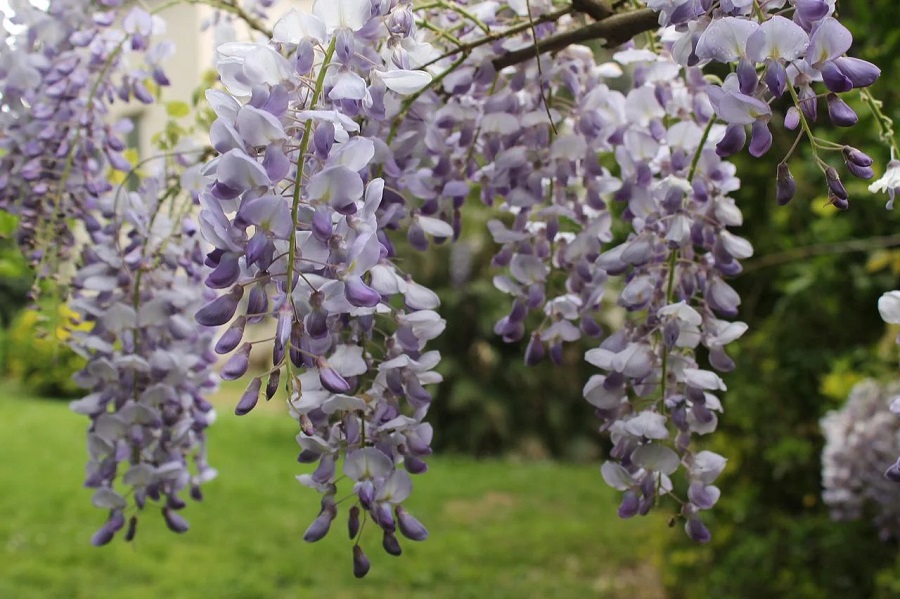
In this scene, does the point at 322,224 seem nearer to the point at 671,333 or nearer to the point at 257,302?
the point at 257,302

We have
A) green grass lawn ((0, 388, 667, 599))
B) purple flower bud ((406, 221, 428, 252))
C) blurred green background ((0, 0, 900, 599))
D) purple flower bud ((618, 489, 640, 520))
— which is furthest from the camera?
green grass lawn ((0, 388, 667, 599))

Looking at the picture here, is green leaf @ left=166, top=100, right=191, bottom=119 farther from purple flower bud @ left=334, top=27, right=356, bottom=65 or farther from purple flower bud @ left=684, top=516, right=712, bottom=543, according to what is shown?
purple flower bud @ left=684, top=516, right=712, bottom=543

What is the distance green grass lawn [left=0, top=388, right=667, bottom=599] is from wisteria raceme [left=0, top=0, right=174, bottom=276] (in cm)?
289

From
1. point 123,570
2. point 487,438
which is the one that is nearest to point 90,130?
point 123,570

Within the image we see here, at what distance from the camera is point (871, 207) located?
2521 mm

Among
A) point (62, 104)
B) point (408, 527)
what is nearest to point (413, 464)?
point (408, 527)

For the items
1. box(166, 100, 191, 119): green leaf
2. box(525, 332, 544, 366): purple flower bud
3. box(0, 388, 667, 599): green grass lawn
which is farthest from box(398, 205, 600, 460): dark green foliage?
box(525, 332, 544, 366): purple flower bud

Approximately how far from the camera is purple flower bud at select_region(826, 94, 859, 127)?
2.14 ft

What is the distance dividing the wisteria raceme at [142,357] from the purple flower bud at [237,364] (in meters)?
0.46

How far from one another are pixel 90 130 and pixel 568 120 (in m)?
0.69

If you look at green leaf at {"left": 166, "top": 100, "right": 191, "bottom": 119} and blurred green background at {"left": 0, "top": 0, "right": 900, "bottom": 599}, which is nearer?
green leaf at {"left": 166, "top": 100, "right": 191, "bottom": 119}

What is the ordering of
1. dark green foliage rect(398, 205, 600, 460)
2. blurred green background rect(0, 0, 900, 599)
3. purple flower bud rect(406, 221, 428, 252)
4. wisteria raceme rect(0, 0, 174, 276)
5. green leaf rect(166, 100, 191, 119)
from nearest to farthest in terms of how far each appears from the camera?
purple flower bud rect(406, 221, 428, 252) < wisteria raceme rect(0, 0, 174, 276) < green leaf rect(166, 100, 191, 119) < blurred green background rect(0, 0, 900, 599) < dark green foliage rect(398, 205, 600, 460)

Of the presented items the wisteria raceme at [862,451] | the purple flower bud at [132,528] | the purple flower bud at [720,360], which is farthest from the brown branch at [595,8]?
the wisteria raceme at [862,451]

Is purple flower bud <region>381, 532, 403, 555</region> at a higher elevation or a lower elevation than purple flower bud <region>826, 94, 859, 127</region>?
lower
